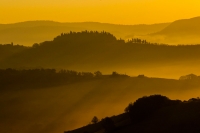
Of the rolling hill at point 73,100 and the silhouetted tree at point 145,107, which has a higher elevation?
the silhouetted tree at point 145,107

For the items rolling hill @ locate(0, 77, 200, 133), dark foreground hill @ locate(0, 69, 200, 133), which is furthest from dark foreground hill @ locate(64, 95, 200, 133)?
dark foreground hill @ locate(0, 69, 200, 133)

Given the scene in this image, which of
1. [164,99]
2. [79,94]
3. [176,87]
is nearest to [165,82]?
[176,87]

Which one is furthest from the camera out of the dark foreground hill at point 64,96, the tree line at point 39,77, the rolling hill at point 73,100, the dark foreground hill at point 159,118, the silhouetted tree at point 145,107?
the tree line at point 39,77

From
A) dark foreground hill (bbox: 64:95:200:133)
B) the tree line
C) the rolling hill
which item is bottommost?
the rolling hill

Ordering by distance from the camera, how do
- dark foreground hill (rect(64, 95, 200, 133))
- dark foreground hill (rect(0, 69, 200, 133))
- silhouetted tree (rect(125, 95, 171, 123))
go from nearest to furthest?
1. dark foreground hill (rect(64, 95, 200, 133))
2. silhouetted tree (rect(125, 95, 171, 123))
3. dark foreground hill (rect(0, 69, 200, 133))

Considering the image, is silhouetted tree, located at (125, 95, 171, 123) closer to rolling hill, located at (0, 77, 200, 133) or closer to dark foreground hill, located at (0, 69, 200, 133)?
rolling hill, located at (0, 77, 200, 133)

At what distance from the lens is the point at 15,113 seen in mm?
122562

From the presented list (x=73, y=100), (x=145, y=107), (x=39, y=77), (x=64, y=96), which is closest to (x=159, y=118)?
(x=145, y=107)

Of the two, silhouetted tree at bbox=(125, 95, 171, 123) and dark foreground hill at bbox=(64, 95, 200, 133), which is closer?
dark foreground hill at bbox=(64, 95, 200, 133)

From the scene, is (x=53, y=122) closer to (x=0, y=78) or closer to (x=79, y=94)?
(x=79, y=94)

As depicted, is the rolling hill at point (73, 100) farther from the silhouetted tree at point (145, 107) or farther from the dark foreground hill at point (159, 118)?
the dark foreground hill at point (159, 118)

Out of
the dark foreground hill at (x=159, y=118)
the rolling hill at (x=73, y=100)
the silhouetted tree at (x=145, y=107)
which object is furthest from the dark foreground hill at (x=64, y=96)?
the dark foreground hill at (x=159, y=118)

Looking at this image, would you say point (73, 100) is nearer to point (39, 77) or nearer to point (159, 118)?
point (39, 77)

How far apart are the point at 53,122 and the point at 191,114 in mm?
77743
